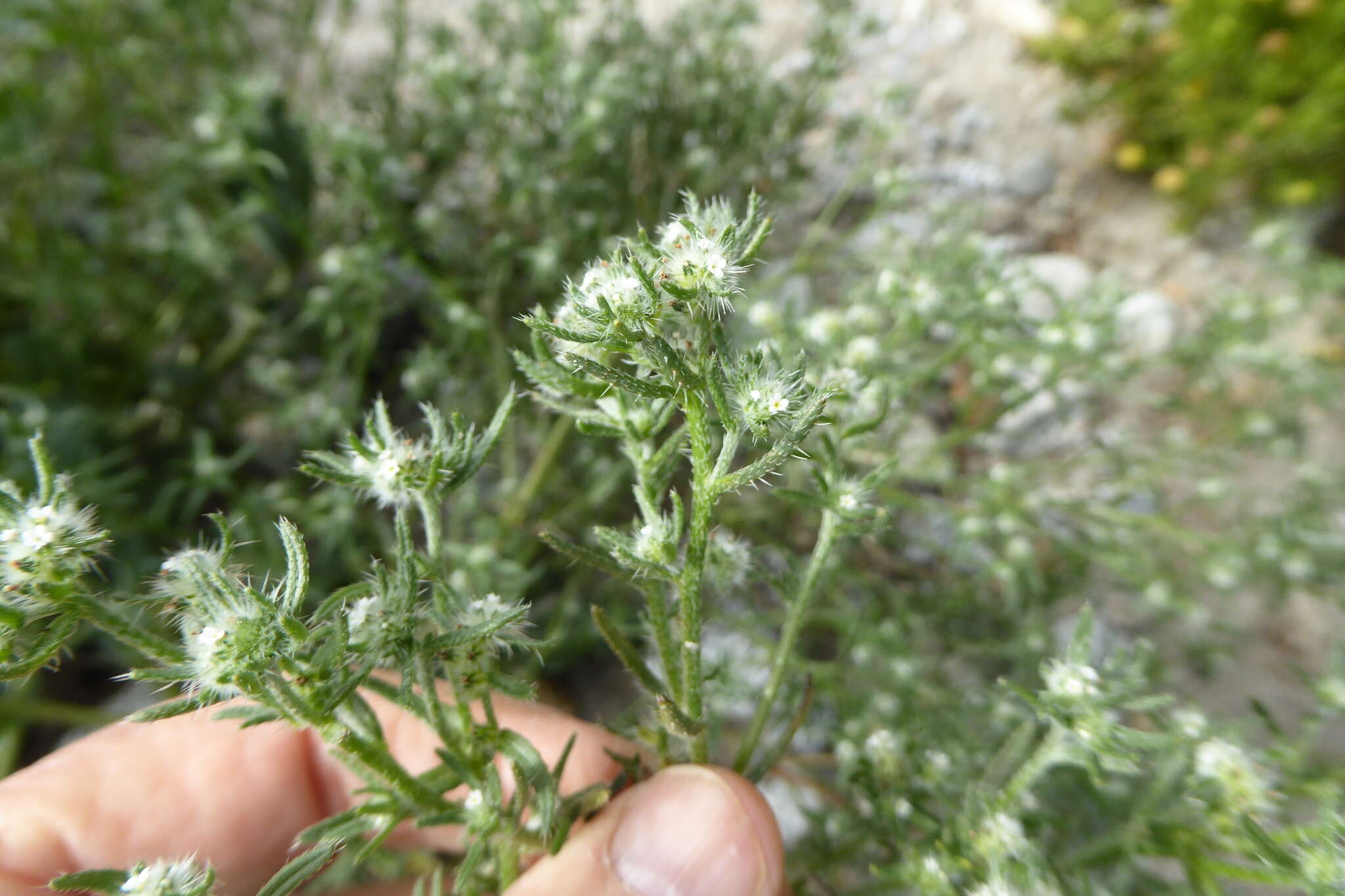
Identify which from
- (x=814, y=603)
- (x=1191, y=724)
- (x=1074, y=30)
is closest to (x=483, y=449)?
(x=1191, y=724)

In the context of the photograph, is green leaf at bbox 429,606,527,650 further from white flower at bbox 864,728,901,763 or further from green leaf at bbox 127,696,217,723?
white flower at bbox 864,728,901,763

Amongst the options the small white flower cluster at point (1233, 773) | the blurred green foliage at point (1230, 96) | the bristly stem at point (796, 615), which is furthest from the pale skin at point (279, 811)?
the blurred green foliage at point (1230, 96)

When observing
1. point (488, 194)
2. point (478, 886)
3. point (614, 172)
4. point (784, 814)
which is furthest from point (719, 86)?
point (478, 886)

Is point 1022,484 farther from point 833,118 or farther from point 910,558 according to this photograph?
point 833,118

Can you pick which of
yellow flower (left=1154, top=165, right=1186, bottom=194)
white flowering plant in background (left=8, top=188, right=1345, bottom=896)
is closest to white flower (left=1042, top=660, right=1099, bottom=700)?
white flowering plant in background (left=8, top=188, right=1345, bottom=896)

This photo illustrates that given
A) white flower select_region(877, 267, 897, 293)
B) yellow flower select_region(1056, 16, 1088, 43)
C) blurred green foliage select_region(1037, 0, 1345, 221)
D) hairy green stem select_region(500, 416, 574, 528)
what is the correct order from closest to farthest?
white flower select_region(877, 267, 897, 293)
hairy green stem select_region(500, 416, 574, 528)
blurred green foliage select_region(1037, 0, 1345, 221)
yellow flower select_region(1056, 16, 1088, 43)

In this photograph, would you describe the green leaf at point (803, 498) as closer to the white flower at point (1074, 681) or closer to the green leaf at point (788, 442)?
the green leaf at point (788, 442)
